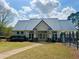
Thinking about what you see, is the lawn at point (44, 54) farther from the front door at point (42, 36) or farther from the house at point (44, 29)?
the front door at point (42, 36)

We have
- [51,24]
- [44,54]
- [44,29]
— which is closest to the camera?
[44,54]

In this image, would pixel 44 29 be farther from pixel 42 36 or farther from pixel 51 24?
pixel 51 24

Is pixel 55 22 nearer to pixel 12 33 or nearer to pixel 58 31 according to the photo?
pixel 58 31

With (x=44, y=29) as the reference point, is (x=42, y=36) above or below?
below

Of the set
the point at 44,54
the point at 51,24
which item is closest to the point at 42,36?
the point at 51,24

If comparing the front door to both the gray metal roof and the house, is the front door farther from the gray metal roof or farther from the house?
the gray metal roof

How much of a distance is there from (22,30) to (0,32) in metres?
8.55

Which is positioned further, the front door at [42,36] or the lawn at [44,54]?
the front door at [42,36]

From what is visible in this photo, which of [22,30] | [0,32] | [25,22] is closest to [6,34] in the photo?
[0,32]

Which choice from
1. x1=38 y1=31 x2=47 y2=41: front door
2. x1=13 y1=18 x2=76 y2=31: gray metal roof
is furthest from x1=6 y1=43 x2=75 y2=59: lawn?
x1=13 y1=18 x2=76 y2=31: gray metal roof

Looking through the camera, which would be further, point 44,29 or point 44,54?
point 44,29

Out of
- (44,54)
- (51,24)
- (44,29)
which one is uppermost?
(51,24)

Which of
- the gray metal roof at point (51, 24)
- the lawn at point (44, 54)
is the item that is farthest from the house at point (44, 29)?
the lawn at point (44, 54)

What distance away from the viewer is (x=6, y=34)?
2437 inches
